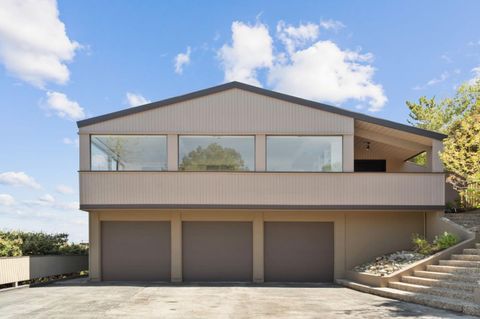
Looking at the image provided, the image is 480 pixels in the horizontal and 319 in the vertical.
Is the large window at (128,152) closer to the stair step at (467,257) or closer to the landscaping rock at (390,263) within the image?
the landscaping rock at (390,263)

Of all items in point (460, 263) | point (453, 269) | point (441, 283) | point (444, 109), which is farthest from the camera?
point (444, 109)

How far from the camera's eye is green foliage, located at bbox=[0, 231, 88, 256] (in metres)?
14.5

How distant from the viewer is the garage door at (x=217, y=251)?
15383mm

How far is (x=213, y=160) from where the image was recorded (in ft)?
49.4

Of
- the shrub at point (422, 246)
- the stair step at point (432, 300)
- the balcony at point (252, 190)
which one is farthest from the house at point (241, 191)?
the stair step at point (432, 300)

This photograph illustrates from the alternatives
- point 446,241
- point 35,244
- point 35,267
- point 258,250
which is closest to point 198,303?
point 258,250

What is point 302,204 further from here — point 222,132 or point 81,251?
point 81,251

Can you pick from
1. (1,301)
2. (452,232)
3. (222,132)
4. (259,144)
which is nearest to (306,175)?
(259,144)

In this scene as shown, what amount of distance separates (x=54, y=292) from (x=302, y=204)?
8.93 m

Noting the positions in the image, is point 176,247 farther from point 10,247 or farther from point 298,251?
point 10,247

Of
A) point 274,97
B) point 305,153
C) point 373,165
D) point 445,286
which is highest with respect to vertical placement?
point 274,97

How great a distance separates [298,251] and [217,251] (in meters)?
3.16

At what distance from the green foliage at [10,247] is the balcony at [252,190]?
2938mm

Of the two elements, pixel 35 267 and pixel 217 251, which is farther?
pixel 217 251
